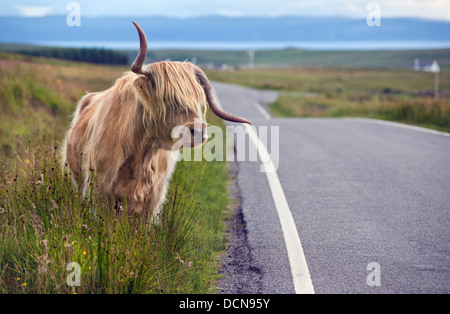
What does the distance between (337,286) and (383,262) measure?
29.3 inches

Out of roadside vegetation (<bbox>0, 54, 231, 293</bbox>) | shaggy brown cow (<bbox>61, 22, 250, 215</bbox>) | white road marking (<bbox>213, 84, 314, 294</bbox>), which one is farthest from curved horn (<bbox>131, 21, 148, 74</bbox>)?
white road marking (<bbox>213, 84, 314, 294</bbox>)

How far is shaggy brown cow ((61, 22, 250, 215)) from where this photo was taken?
3932mm

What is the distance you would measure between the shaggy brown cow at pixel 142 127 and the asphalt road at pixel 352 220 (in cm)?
107

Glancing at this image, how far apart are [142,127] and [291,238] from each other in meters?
2.00

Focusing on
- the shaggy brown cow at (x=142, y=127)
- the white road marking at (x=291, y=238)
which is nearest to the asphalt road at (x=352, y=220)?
the white road marking at (x=291, y=238)

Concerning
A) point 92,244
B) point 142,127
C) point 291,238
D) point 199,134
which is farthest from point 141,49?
point 291,238

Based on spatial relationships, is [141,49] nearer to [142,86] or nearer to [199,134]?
[142,86]

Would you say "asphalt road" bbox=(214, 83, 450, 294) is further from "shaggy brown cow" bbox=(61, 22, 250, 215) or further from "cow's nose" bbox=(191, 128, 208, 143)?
"cow's nose" bbox=(191, 128, 208, 143)

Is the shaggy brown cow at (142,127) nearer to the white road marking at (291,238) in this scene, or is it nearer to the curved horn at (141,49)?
the curved horn at (141,49)

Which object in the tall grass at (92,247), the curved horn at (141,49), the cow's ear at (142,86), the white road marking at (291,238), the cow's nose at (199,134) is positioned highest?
the curved horn at (141,49)

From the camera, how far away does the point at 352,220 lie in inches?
231

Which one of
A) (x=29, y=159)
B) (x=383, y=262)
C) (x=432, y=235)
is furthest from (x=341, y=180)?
(x=29, y=159)

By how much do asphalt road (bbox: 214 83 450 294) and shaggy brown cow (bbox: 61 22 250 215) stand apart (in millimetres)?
1067

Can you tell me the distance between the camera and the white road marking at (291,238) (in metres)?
4.07
